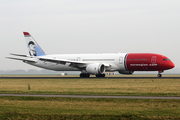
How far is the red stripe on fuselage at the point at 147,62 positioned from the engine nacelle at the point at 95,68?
525cm

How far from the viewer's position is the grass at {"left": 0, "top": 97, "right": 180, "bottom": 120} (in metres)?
15.8

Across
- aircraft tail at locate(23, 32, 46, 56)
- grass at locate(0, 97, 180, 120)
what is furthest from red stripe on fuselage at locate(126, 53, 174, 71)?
grass at locate(0, 97, 180, 120)

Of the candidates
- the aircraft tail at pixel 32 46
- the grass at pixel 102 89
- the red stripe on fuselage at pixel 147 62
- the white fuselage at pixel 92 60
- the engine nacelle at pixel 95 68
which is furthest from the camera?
the aircraft tail at pixel 32 46

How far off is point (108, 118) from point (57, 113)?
3.01 meters

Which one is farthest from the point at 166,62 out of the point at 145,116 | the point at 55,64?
the point at 145,116

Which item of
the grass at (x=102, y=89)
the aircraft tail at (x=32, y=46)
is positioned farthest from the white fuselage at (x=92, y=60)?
the grass at (x=102, y=89)

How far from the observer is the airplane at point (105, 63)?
5612 cm

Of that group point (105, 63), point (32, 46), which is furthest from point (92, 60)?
point (32, 46)

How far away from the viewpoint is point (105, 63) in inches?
2373

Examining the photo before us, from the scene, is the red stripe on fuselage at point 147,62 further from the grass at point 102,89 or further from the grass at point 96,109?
the grass at point 96,109

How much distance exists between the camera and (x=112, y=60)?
59.5m

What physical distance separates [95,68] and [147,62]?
9792mm

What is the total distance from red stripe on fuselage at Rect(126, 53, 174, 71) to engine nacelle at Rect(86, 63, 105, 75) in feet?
17.2

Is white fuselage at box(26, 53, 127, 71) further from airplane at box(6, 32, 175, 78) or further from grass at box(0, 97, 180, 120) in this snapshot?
grass at box(0, 97, 180, 120)
